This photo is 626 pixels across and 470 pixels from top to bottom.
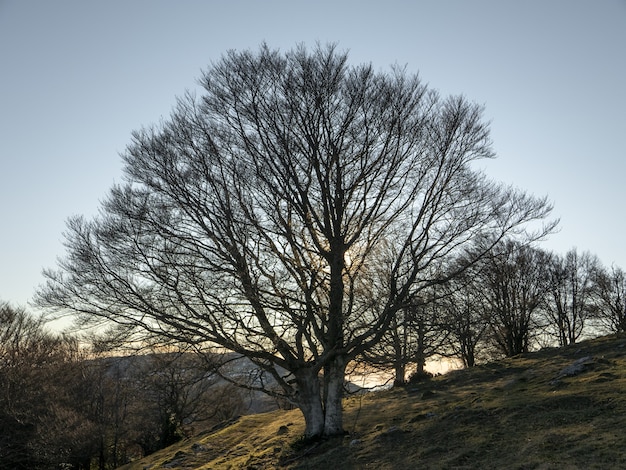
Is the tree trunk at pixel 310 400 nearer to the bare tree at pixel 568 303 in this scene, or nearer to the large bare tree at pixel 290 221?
the large bare tree at pixel 290 221

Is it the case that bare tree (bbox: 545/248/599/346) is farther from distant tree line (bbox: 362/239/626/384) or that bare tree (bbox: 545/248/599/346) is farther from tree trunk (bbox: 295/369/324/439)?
tree trunk (bbox: 295/369/324/439)

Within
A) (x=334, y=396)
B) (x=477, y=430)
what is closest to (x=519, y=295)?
(x=334, y=396)

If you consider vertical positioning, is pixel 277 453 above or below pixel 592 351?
below

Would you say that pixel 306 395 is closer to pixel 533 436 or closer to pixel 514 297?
pixel 533 436

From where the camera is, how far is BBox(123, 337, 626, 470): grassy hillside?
31.5 ft

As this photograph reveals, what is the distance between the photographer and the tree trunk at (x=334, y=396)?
1480 centimetres

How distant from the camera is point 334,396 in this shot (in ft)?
48.8

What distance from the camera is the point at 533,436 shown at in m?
10.5

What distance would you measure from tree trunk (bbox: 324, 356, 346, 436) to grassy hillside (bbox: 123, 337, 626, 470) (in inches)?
18.6

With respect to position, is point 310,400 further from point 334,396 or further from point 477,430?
point 477,430

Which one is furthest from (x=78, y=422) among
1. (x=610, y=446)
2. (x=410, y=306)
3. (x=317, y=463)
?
(x=610, y=446)

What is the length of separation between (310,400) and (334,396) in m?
0.77

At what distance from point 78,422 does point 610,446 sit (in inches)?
1106

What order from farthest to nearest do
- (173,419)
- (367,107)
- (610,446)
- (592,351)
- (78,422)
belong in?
(173,419) < (78,422) < (592,351) < (367,107) < (610,446)
